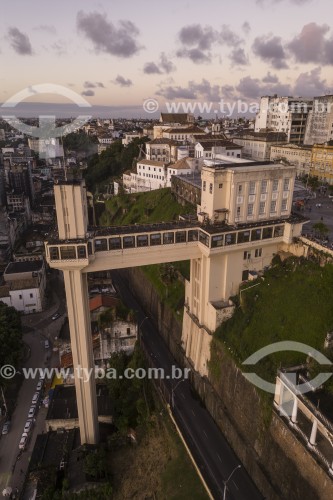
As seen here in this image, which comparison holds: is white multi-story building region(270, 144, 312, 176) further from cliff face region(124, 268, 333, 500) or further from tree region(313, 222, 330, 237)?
cliff face region(124, 268, 333, 500)

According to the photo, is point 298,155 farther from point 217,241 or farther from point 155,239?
point 155,239

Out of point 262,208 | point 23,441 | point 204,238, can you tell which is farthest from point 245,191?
point 23,441

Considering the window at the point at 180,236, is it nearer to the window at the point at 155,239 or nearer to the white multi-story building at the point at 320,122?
the window at the point at 155,239

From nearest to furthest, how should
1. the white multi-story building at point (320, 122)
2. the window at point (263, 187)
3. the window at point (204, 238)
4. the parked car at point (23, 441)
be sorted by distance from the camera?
the window at point (204, 238)
the parked car at point (23, 441)
the window at point (263, 187)
the white multi-story building at point (320, 122)

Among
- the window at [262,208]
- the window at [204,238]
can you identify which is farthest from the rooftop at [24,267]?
the window at [262,208]

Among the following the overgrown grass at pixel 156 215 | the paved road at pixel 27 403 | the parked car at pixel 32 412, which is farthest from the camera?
the overgrown grass at pixel 156 215

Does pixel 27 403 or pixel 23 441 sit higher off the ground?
pixel 23 441
